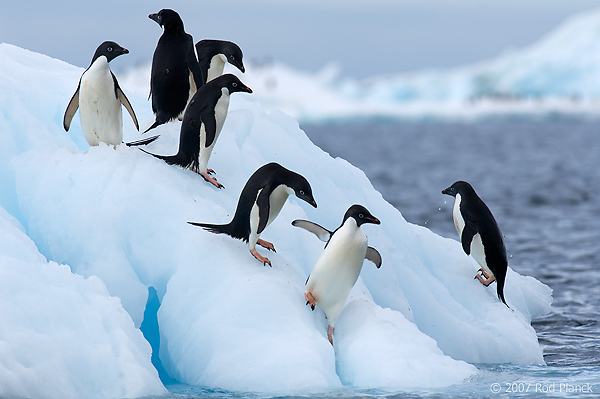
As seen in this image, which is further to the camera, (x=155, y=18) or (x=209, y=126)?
(x=155, y=18)

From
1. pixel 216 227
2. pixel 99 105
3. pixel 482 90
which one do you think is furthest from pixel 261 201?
pixel 482 90

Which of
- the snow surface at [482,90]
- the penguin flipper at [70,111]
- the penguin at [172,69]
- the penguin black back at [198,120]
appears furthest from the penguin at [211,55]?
the snow surface at [482,90]

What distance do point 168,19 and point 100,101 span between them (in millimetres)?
991

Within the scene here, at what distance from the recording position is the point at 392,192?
2012 centimetres

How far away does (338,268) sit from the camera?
177 inches

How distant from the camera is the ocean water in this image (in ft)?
14.8

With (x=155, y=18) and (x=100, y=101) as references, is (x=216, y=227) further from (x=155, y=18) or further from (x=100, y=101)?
(x=155, y=18)

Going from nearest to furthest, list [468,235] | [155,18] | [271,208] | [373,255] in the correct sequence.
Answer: [271,208] < [373,255] < [155,18] < [468,235]

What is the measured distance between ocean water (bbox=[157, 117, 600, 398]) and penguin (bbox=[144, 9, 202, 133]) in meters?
2.35

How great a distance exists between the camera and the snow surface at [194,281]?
407 cm

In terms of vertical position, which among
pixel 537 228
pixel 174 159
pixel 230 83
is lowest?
pixel 174 159

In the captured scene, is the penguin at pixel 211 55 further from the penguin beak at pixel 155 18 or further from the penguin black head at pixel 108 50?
the penguin black head at pixel 108 50

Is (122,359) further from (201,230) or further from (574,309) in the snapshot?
(574,309)

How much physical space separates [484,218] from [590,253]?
17.6ft
